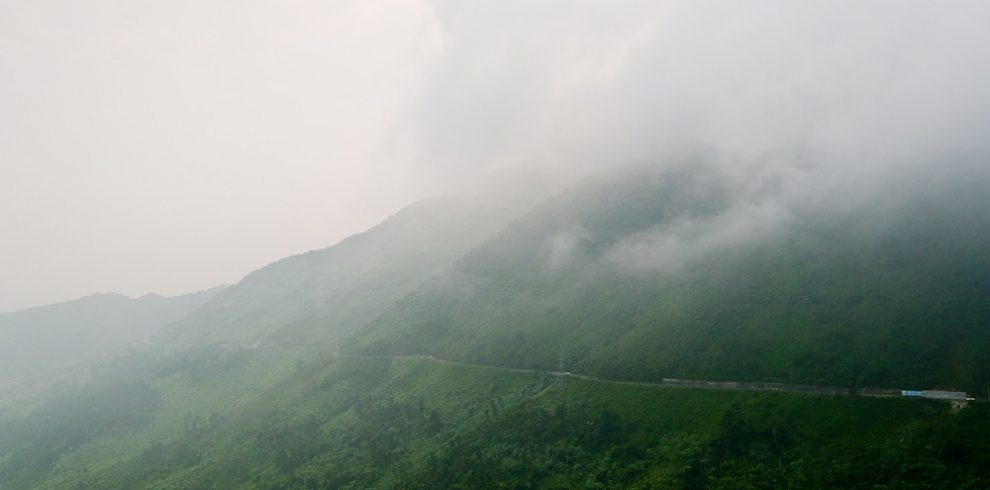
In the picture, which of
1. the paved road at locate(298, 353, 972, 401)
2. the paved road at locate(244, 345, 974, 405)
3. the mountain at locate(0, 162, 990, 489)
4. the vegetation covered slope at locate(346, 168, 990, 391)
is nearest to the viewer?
the mountain at locate(0, 162, 990, 489)

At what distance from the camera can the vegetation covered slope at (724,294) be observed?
3794 inches

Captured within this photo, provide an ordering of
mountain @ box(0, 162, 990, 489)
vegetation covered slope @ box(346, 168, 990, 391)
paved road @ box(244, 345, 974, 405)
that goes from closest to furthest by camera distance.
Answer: mountain @ box(0, 162, 990, 489) → paved road @ box(244, 345, 974, 405) → vegetation covered slope @ box(346, 168, 990, 391)

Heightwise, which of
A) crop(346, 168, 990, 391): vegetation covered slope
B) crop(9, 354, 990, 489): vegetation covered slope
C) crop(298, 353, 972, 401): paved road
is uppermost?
crop(346, 168, 990, 391): vegetation covered slope

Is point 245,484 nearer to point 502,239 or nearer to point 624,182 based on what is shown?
point 502,239

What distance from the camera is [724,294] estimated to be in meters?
123

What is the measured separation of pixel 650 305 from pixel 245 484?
85894mm

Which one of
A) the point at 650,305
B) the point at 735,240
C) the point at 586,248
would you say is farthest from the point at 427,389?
the point at 735,240

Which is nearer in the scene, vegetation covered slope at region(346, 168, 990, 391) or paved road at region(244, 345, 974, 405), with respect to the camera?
paved road at region(244, 345, 974, 405)

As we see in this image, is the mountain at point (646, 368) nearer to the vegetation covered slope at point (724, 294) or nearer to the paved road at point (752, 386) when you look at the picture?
the vegetation covered slope at point (724, 294)

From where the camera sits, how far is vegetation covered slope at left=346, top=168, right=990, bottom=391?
9638cm

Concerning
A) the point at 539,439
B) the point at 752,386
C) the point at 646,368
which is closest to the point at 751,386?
the point at 752,386

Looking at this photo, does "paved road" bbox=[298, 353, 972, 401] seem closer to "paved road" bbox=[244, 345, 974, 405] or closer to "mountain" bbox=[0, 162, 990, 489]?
"paved road" bbox=[244, 345, 974, 405]

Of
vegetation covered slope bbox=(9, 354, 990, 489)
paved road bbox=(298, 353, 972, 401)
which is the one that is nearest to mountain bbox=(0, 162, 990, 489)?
vegetation covered slope bbox=(9, 354, 990, 489)

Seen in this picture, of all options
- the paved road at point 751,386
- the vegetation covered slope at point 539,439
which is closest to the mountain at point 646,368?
the vegetation covered slope at point 539,439
